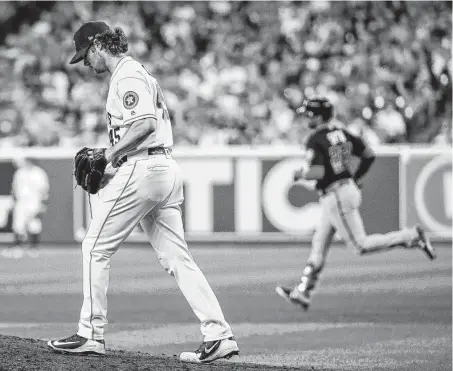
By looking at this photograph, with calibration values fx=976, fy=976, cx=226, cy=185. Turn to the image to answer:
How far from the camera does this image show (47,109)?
23844 millimetres

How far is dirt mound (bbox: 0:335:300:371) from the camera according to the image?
5359mm

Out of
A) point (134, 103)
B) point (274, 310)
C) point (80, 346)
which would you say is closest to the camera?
point (134, 103)

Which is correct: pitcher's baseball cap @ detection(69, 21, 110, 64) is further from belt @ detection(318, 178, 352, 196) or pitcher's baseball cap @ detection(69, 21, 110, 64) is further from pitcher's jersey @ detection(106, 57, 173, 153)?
belt @ detection(318, 178, 352, 196)

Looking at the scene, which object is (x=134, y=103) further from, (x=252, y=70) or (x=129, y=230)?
(x=252, y=70)

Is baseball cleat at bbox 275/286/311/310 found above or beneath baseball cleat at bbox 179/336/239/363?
beneath

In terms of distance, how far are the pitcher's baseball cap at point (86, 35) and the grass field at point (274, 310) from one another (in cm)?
210

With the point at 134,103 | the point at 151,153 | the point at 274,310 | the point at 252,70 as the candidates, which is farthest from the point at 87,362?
the point at 252,70

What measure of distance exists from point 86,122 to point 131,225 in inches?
705

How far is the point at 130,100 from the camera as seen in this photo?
5.71 metres

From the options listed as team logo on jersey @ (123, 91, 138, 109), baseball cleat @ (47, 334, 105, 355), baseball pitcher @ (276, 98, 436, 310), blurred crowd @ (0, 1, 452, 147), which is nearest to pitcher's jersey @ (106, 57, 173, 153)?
team logo on jersey @ (123, 91, 138, 109)

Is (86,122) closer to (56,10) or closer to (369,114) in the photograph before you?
(56,10)

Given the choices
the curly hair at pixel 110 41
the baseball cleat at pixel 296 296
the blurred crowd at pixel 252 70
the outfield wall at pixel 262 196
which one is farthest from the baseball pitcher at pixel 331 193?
the blurred crowd at pixel 252 70

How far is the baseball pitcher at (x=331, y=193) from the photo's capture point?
9.73 metres

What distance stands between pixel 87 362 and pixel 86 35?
194cm
